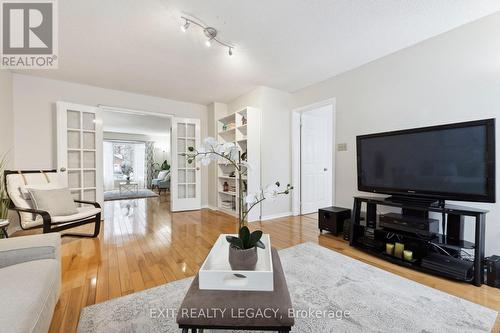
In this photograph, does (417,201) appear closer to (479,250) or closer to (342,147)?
(479,250)

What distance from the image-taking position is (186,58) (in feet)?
9.23

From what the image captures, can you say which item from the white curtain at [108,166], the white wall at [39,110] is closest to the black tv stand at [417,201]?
the white wall at [39,110]

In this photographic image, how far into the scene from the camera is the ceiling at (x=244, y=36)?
1895mm

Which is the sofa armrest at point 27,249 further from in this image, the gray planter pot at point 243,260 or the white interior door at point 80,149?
the white interior door at point 80,149

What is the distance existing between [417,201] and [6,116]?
526 centimetres

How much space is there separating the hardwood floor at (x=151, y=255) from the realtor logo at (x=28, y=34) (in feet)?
7.73

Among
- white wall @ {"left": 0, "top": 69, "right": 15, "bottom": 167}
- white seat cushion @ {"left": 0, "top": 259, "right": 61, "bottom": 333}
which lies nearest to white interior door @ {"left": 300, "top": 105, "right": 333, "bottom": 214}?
white seat cushion @ {"left": 0, "top": 259, "right": 61, "bottom": 333}

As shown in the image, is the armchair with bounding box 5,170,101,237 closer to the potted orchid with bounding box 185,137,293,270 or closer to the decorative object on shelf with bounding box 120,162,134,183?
the potted orchid with bounding box 185,137,293,270

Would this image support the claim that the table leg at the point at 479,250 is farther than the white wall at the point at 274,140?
No

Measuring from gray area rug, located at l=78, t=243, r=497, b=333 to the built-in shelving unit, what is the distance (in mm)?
1773

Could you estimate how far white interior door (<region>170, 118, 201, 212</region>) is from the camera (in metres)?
4.63

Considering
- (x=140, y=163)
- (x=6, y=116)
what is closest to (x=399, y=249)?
(x=6, y=116)

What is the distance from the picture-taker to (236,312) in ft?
2.73

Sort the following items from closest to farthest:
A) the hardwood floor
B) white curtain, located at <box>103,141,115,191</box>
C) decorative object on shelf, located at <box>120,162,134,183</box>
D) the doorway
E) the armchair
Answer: the hardwood floor → the armchair → the doorway → white curtain, located at <box>103,141,115,191</box> → decorative object on shelf, located at <box>120,162,134,183</box>
